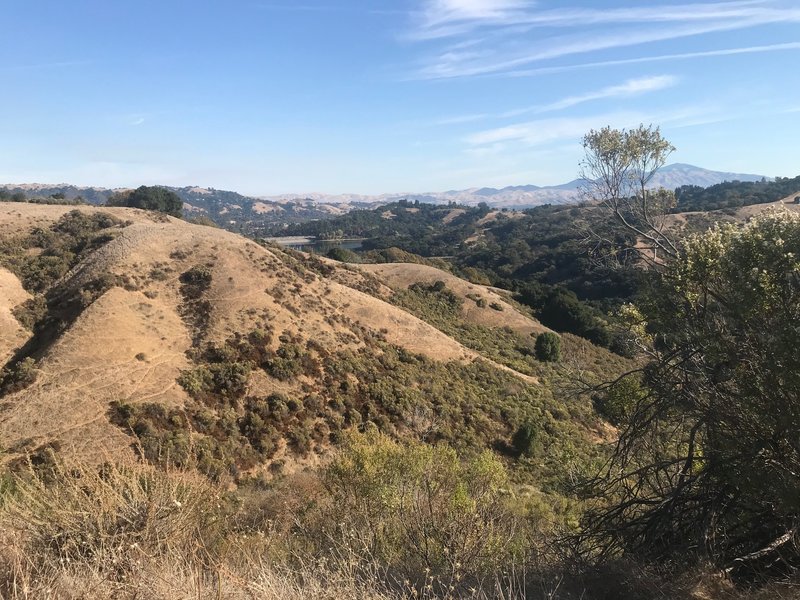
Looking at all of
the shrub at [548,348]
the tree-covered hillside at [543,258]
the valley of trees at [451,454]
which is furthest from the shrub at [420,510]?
the shrub at [548,348]

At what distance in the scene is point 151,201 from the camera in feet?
211

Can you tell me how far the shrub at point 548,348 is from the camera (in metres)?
42.9

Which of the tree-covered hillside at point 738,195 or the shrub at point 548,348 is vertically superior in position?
the tree-covered hillside at point 738,195

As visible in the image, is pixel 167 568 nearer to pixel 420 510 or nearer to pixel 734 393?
pixel 420 510

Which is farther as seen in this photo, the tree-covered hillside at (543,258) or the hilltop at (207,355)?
the hilltop at (207,355)

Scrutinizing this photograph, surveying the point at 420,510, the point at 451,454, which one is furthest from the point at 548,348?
the point at 420,510

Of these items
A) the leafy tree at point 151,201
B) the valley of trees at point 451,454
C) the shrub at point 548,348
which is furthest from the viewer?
the leafy tree at point 151,201

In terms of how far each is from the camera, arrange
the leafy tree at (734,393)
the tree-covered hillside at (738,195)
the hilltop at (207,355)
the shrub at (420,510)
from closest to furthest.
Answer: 1. the leafy tree at (734,393)
2. the shrub at (420,510)
3. the hilltop at (207,355)
4. the tree-covered hillside at (738,195)

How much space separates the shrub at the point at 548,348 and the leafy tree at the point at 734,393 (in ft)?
120

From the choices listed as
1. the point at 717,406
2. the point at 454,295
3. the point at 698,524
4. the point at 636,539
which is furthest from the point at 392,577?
the point at 454,295

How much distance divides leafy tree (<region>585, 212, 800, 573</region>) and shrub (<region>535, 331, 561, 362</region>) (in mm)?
36650

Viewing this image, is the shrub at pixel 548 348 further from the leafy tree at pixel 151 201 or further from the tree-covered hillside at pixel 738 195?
the tree-covered hillside at pixel 738 195

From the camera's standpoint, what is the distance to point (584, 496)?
9062 mm

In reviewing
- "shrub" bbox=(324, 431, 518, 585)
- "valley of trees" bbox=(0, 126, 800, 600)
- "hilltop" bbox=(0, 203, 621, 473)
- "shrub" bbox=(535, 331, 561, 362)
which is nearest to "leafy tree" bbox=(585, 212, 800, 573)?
"valley of trees" bbox=(0, 126, 800, 600)
